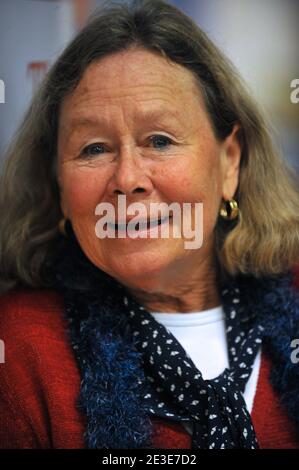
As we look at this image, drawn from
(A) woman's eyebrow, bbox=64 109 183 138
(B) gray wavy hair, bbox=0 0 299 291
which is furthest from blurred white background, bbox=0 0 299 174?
(A) woman's eyebrow, bbox=64 109 183 138

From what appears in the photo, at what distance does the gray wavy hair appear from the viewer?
1.47m

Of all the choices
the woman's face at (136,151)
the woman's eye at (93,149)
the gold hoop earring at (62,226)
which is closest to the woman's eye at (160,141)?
the woman's face at (136,151)

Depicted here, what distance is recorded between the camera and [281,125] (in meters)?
1.77

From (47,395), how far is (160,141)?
649 mm

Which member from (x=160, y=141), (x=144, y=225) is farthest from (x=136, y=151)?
(x=144, y=225)

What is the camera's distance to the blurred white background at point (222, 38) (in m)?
1.69

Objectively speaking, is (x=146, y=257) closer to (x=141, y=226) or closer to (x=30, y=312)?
(x=141, y=226)

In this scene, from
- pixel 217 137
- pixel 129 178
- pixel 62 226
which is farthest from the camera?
pixel 62 226

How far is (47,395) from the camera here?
1368 mm

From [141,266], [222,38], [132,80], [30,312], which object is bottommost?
[30,312]

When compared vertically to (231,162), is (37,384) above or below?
below

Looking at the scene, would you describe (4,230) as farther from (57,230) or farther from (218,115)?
(218,115)

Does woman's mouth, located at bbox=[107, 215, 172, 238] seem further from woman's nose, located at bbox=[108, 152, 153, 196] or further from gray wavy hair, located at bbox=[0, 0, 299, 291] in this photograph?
gray wavy hair, located at bbox=[0, 0, 299, 291]

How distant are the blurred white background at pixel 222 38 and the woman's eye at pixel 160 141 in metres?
0.41
